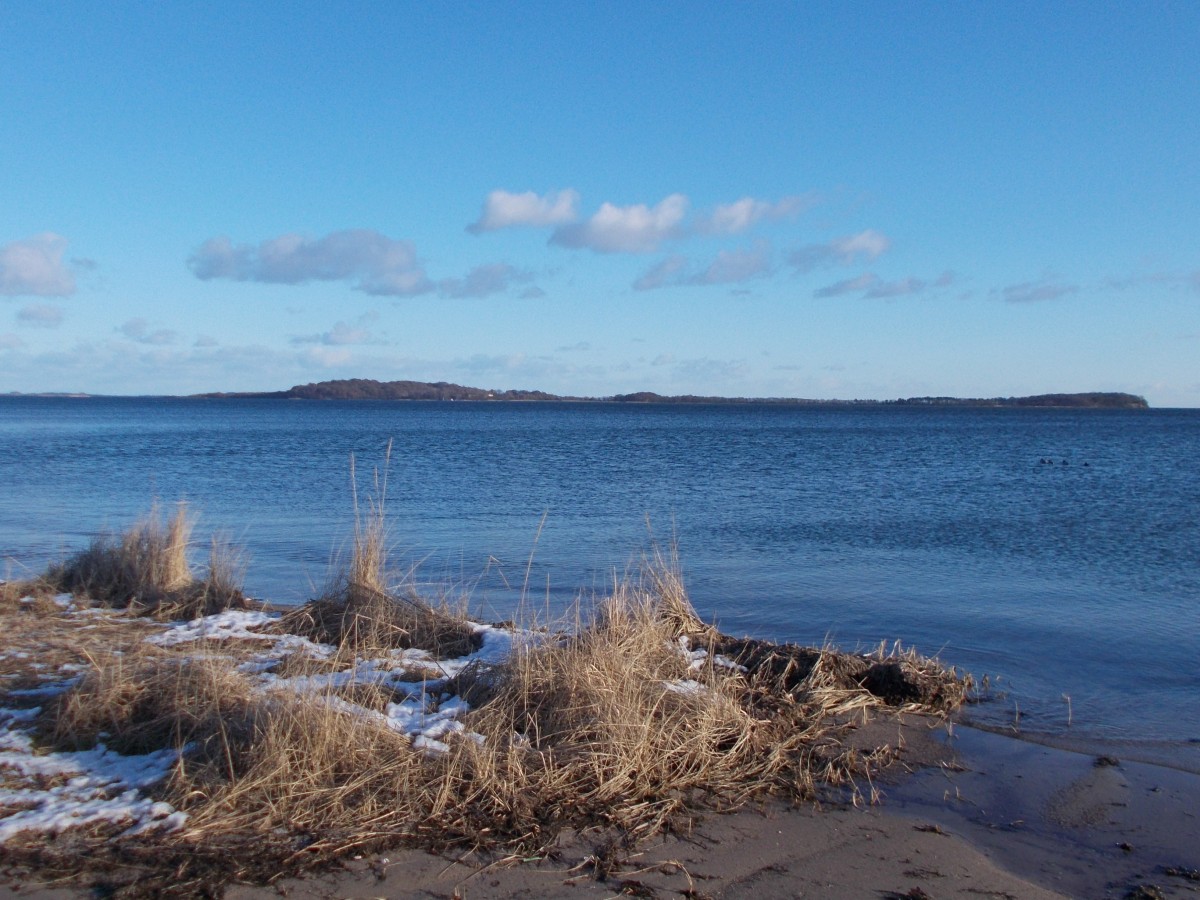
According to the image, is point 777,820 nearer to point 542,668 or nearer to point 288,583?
point 542,668

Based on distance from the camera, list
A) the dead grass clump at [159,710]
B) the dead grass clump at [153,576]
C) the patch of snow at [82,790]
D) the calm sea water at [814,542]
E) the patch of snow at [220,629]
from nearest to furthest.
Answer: the patch of snow at [82,790] < the dead grass clump at [159,710] < the patch of snow at [220,629] < the dead grass clump at [153,576] < the calm sea water at [814,542]

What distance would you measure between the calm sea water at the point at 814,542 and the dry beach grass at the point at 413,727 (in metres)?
1.44

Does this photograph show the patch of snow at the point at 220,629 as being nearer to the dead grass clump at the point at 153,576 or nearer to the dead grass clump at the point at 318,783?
the dead grass clump at the point at 153,576

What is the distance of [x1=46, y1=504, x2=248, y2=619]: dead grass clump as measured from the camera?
9688 mm

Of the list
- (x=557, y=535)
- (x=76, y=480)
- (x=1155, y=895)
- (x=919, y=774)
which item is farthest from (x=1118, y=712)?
(x=76, y=480)

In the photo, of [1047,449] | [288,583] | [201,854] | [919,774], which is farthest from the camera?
[1047,449]

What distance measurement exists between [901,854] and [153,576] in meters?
8.23

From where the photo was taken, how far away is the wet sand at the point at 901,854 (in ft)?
14.7

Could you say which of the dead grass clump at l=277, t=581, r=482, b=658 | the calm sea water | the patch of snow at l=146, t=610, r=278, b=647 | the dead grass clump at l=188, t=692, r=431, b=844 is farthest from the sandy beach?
the calm sea water

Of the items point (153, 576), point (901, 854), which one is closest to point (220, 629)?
point (153, 576)

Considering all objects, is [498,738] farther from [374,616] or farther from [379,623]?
[374,616]

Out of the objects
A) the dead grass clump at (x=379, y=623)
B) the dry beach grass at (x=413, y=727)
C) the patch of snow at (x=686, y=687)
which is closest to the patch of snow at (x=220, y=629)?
the dry beach grass at (x=413, y=727)

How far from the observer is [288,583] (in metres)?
13.2

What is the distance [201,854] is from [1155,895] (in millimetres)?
4542
